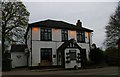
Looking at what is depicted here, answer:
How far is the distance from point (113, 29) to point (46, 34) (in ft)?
54.7

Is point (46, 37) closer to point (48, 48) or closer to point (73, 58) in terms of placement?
point (48, 48)

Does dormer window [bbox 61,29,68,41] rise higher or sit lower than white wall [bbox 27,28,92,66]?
higher

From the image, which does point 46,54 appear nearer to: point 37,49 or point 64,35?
point 37,49

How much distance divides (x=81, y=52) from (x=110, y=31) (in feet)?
39.0

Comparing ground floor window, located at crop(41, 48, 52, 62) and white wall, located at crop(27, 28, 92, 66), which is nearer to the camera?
white wall, located at crop(27, 28, 92, 66)

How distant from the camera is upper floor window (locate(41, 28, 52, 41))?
31.9 meters

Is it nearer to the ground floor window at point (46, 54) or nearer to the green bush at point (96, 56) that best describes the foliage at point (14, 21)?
the ground floor window at point (46, 54)

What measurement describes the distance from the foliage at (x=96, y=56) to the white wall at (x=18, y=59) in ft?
38.7

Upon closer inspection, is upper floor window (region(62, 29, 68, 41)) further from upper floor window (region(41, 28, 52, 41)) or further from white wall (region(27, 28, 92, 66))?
upper floor window (region(41, 28, 52, 41))

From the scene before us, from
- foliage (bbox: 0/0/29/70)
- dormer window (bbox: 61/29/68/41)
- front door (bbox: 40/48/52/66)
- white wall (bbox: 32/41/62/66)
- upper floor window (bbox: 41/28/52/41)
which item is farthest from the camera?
dormer window (bbox: 61/29/68/41)

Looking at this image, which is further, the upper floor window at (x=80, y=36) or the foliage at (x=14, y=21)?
the upper floor window at (x=80, y=36)

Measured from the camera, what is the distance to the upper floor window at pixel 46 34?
3187 cm

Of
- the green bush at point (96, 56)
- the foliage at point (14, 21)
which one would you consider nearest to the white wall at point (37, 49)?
the foliage at point (14, 21)

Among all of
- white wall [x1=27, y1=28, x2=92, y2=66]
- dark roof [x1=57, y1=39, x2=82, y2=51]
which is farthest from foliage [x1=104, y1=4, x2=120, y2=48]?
white wall [x1=27, y1=28, x2=92, y2=66]
